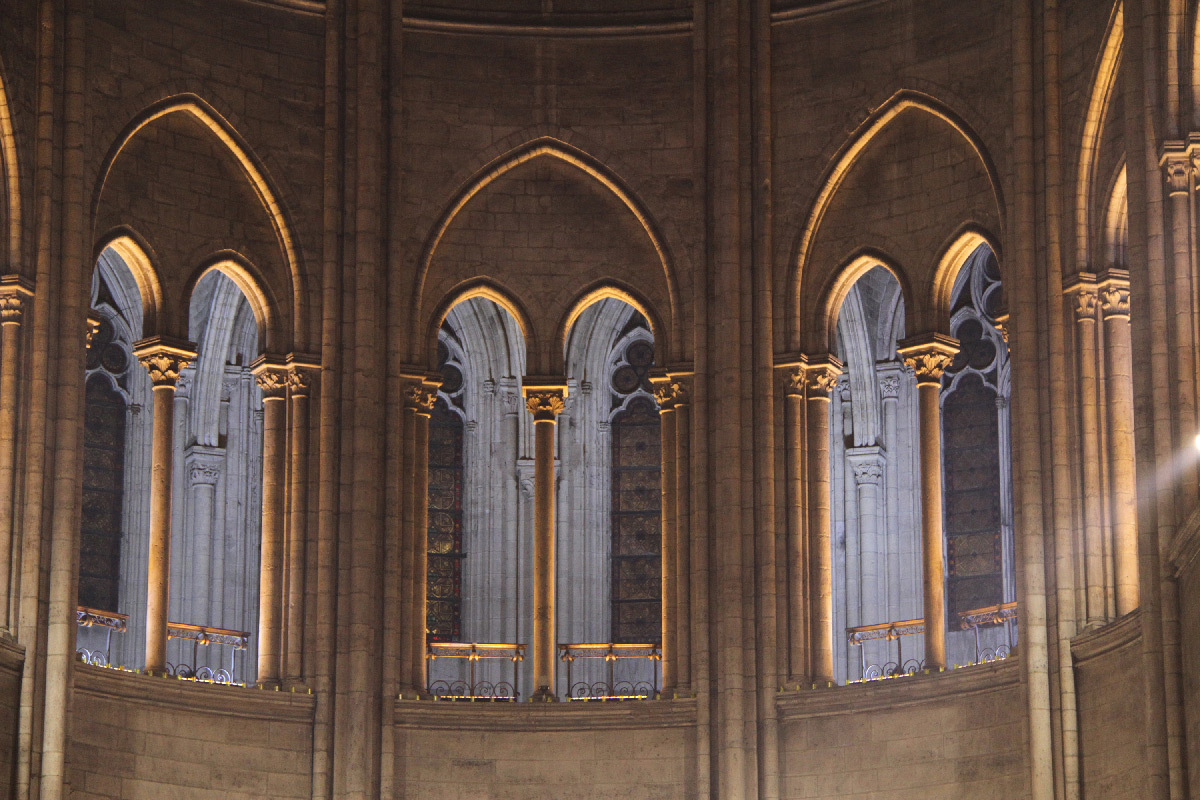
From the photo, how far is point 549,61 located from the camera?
29406mm

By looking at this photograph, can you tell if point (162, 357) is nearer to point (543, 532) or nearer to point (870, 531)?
point (543, 532)

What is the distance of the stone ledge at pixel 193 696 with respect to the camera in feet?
83.3

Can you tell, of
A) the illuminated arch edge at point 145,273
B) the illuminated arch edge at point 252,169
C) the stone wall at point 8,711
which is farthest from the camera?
the illuminated arch edge at point 252,169

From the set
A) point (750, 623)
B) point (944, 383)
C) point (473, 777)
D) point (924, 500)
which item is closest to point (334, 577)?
point (473, 777)

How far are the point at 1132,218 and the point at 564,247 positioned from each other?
7.97 m

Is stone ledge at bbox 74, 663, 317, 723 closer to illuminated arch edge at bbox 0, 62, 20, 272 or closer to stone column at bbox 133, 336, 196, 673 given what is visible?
stone column at bbox 133, 336, 196, 673

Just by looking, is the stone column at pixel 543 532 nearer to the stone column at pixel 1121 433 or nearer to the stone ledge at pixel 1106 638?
the stone ledge at pixel 1106 638

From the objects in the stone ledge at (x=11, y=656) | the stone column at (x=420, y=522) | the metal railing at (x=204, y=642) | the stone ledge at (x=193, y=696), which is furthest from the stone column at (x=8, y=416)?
the stone column at (x=420, y=522)

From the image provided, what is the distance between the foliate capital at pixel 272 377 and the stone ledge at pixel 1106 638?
28.7 ft

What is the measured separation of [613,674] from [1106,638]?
782cm


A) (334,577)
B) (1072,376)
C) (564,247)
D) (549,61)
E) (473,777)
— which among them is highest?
(549,61)

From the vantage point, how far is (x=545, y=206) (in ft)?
96.6

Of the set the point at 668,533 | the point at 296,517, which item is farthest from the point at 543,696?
the point at 296,517

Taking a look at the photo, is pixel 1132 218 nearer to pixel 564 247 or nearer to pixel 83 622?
pixel 564 247
